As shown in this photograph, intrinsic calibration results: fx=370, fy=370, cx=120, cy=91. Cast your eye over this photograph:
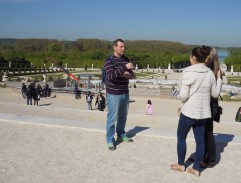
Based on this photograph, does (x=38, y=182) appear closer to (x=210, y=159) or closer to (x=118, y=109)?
(x=118, y=109)

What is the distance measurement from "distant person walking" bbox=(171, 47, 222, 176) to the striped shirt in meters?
1.14

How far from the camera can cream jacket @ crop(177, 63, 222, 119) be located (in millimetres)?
4547

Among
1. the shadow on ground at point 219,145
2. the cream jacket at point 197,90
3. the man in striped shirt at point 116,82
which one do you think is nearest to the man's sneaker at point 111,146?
the man in striped shirt at point 116,82

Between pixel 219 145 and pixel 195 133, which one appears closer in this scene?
pixel 195 133

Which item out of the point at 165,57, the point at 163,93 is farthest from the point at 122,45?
the point at 165,57

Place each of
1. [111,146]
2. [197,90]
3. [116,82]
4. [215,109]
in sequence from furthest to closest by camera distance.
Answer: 1. [111,146]
2. [116,82]
3. [215,109]
4. [197,90]

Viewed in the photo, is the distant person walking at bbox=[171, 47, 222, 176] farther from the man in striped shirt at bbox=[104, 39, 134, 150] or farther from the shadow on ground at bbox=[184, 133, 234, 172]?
the man in striped shirt at bbox=[104, 39, 134, 150]

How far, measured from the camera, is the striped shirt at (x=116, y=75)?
5430 mm

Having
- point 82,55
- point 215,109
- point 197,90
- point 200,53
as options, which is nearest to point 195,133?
point 215,109

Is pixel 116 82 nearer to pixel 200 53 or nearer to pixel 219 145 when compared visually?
pixel 200 53

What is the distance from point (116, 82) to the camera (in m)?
5.66

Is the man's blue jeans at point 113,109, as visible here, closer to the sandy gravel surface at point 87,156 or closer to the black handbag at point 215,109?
the sandy gravel surface at point 87,156

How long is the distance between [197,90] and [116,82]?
4.85 feet

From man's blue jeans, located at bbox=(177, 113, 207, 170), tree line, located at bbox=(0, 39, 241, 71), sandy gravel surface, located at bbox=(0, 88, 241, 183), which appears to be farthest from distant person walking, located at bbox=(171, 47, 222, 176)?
tree line, located at bbox=(0, 39, 241, 71)
